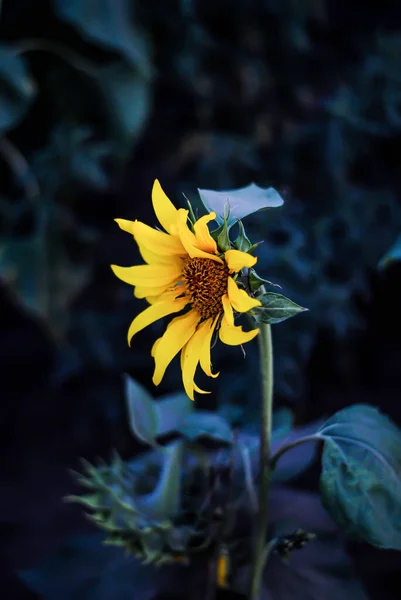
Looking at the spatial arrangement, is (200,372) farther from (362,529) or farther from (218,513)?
(362,529)

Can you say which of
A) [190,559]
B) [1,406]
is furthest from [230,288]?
[1,406]

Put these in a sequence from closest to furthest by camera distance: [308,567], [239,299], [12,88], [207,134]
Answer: [239,299], [308,567], [12,88], [207,134]

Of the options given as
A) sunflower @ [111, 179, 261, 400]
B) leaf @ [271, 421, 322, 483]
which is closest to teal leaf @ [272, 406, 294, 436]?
leaf @ [271, 421, 322, 483]

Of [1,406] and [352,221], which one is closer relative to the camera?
[352,221]

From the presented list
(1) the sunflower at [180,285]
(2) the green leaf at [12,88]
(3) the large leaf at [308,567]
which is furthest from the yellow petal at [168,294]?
(2) the green leaf at [12,88]

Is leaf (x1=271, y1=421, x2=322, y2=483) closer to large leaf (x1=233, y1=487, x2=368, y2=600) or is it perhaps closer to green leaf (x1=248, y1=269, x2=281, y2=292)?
large leaf (x1=233, y1=487, x2=368, y2=600)

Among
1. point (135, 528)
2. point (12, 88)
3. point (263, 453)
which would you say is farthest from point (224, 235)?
point (12, 88)

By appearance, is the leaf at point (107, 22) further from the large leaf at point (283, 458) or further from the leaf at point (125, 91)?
the large leaf at point (283, 458)

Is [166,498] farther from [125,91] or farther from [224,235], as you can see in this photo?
[125,91]
